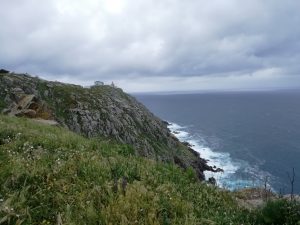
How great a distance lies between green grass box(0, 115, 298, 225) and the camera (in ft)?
23.5

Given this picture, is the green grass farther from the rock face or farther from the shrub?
the rock face

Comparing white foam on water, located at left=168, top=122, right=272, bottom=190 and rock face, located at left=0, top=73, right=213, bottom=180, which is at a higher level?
rock face, located at left=0, top=73, right=213, bottom=180

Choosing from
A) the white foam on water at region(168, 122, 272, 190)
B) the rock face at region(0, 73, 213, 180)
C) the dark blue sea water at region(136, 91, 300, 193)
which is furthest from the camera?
the dark blue sea water at region(136, 91, 300, 193)

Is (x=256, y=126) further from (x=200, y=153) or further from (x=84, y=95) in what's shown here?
(x=84, y=95)

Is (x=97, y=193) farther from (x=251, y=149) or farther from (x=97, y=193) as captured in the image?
(x=251, y=149)

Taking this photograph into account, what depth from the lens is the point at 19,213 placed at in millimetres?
6922

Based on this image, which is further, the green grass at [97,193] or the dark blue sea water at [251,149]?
the dark blue sea water at [251,149]

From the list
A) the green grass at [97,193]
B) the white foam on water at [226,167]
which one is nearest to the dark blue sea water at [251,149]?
the white foam on water at [226,167]

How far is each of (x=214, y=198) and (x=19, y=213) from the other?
5.21 m

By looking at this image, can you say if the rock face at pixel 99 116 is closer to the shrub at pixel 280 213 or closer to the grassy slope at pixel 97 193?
the grassy slope at pixel 97 193

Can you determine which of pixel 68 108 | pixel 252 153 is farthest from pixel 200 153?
pixel 68 108

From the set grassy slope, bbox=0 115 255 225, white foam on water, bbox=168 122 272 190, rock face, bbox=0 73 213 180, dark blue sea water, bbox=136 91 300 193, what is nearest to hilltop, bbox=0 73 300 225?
grassy slope, bbox=0 115 255 225

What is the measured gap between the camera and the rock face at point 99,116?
64562 millimetres

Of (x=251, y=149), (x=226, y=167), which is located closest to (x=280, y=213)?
(x=226, y=167)
